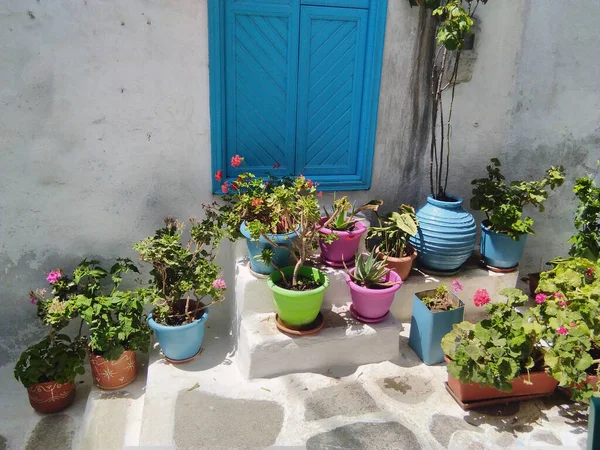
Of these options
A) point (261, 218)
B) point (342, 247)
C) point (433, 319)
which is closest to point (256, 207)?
point (261, 218)

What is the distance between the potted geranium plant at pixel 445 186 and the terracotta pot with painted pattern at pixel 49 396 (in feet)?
9.78

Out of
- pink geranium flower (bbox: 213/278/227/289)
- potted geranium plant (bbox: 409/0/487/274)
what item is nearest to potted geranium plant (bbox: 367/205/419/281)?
potted geranium plant (bbox: 409/0/487/274)

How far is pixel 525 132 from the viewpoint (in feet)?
15.4

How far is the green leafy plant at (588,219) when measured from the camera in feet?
13.3

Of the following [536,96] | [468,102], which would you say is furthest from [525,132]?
[468,102]

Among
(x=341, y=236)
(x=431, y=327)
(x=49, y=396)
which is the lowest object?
(x=49, y=396)

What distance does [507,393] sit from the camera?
3.31m

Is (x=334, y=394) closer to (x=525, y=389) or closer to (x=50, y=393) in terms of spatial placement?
(x=525, y=389)

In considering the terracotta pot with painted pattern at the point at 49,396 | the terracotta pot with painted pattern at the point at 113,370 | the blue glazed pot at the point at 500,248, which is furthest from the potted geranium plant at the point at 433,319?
the terracotta pot with painted pattern at the point at 49,396

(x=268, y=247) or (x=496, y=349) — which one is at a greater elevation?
(x=268, y=247)

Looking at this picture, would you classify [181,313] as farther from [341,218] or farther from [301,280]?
[341,218]

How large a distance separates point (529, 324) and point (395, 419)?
103cm

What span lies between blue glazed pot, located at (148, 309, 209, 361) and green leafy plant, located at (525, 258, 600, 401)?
227 cm

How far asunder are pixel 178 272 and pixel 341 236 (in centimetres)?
128
